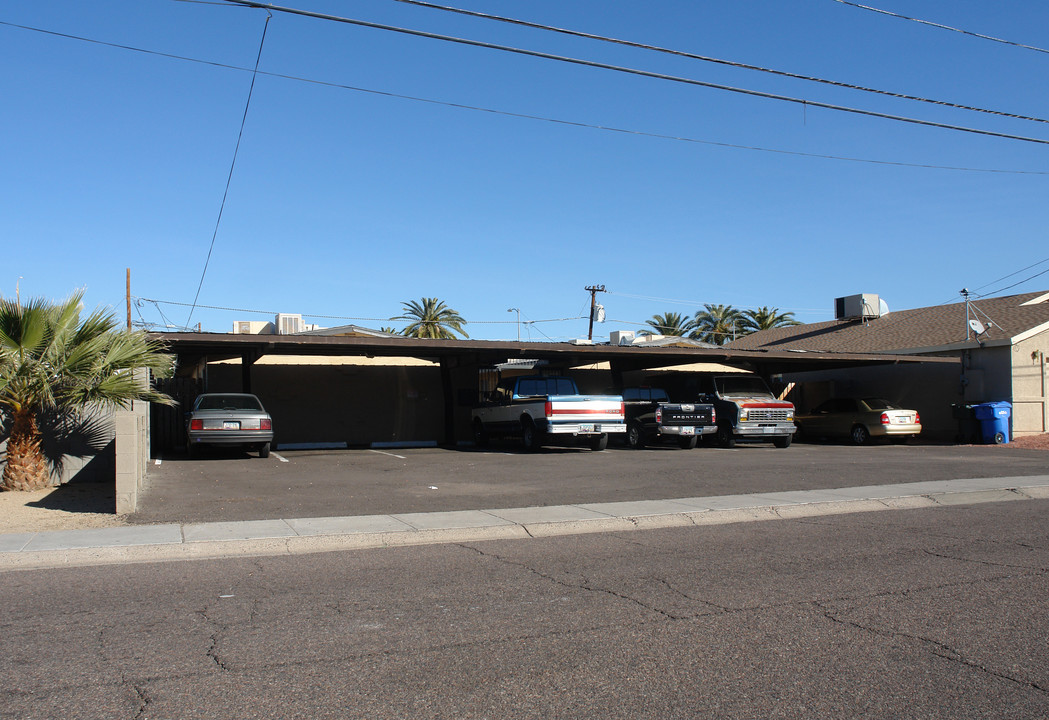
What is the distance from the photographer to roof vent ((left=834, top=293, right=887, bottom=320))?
1430 inches

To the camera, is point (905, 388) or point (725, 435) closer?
point (725, 435)

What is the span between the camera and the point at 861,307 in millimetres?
36375

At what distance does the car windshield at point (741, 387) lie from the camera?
23.8 metres

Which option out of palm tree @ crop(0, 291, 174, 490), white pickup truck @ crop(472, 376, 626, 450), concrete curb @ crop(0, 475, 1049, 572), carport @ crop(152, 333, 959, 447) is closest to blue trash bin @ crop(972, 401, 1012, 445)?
carport @ crop(152, 333, 959, 447)

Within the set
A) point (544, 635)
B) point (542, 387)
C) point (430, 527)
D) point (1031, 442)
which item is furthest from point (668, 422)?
point (544, 635)

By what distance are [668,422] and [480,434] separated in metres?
5.67

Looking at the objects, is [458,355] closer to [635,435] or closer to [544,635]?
[635,435]

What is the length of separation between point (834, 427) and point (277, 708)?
2560 centimetres

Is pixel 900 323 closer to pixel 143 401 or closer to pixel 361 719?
pixel 143 401

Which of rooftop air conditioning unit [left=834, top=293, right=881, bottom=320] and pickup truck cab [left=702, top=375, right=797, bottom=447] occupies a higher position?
rooftop air conditioning unit [left=834, top=293, right=881, bottom=320]

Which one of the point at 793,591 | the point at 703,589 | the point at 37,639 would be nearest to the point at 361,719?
the point at 37,639

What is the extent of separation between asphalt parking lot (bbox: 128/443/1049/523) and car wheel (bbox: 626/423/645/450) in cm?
134

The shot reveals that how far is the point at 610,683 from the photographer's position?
4438 mm

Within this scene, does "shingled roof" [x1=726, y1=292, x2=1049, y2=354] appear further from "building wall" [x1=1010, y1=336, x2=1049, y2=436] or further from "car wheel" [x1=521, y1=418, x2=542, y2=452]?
"car wheel" [x1=521, y1=418, x2=542, y2=452]
